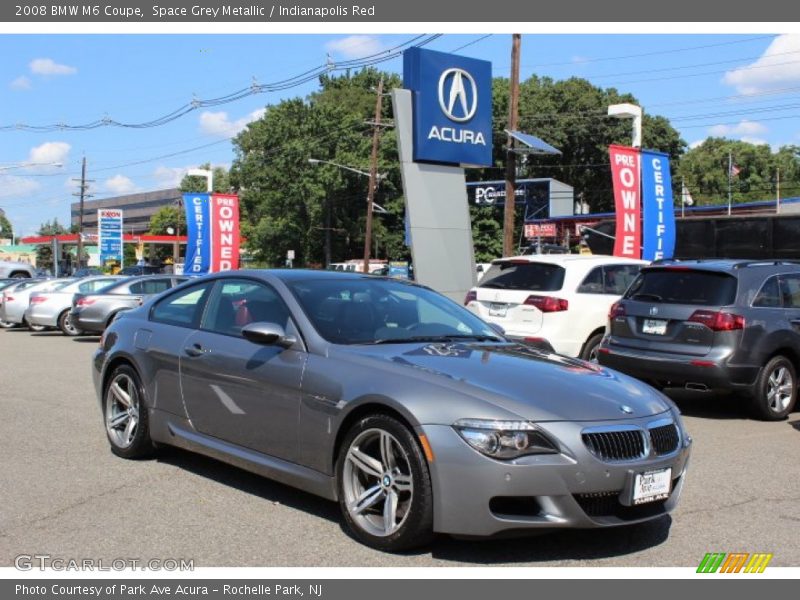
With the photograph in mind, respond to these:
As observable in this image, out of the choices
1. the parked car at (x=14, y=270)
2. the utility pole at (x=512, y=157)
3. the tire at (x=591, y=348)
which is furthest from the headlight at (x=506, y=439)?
the parked car at (x=14, y=270)

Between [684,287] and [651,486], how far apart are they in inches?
209

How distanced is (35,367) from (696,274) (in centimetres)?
1033

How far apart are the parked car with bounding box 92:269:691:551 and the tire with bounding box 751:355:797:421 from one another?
429 centimetres

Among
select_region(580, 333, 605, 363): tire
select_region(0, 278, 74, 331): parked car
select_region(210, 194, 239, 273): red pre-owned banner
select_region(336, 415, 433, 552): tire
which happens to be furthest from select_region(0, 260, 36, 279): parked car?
select_region(336, 415, 433, 552): tire

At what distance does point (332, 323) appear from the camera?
5289 millimetres

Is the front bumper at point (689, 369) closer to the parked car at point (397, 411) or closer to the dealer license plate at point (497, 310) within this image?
the dealer license plate at point (497, 310)

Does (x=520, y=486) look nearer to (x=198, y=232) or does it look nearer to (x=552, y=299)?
(x=552, y=299)

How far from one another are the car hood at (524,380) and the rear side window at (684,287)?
425 cm

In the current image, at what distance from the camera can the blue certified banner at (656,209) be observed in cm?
1819

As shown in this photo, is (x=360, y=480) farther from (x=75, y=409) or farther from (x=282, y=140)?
(x=282, y=140)

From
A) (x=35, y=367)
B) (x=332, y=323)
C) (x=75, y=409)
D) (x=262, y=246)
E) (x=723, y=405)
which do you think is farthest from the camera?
(x=262, y=246)

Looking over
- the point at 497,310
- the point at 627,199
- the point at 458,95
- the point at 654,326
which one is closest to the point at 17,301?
the point at 458,95

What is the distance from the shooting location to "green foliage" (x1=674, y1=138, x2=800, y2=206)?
303ft
